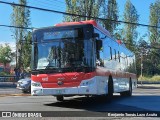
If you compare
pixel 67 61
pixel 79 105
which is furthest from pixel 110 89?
pixel 67 61

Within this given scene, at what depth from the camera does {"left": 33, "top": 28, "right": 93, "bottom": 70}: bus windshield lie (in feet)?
54.8

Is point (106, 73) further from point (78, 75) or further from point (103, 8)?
point (103, 8)

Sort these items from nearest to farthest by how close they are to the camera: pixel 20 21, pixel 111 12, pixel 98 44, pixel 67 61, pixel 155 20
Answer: pixel 67 61, pixel 98 44, pixel 111 12, pixel 20 21, pixel 155 20

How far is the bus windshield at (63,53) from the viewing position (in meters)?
16.7

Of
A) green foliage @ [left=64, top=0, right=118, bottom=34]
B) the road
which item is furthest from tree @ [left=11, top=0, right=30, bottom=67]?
the road

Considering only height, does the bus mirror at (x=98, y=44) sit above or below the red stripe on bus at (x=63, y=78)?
above

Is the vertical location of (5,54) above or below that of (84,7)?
below

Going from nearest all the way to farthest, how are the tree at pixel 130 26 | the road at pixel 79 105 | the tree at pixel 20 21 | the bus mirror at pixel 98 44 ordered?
the road at pixel 79 105 < the bus mirror at pixel 98 44 < the tree at pixel 20 21 < the tree at pixel 130 26

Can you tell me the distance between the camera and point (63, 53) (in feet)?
55.5

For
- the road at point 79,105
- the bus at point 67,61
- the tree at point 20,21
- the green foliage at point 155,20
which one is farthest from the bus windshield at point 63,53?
the green foliage at point 155,20

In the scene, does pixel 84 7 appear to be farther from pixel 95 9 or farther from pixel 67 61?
pixel 67 61

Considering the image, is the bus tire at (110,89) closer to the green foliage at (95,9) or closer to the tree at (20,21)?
the green foliage at (95,9)

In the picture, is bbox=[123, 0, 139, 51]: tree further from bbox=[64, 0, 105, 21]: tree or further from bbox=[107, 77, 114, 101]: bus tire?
bbox=[107, 77, 114, 101]: bus tire

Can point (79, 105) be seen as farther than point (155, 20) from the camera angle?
No
